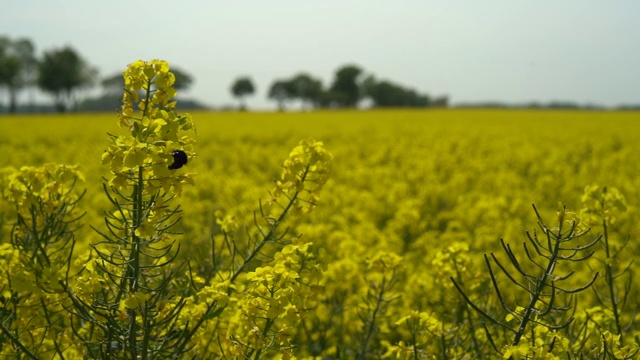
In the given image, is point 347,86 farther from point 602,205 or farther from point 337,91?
point 602,205

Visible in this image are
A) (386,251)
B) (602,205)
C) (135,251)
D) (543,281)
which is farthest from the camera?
(386,251)

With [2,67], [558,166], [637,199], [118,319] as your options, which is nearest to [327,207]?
[637,199]

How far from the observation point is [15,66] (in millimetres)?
56281

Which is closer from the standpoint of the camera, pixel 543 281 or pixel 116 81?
pixel 543 281

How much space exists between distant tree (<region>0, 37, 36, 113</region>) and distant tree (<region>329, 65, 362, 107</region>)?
32829 mm

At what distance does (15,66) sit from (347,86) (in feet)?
120

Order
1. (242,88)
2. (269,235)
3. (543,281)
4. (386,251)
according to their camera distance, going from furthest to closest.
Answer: (242,88) < (386,251) < (269,235) < (543,281)

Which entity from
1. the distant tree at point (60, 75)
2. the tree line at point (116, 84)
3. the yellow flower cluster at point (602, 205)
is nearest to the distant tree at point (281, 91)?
the tree line at point (116, 84)

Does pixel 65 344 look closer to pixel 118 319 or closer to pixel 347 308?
pixel 118 319

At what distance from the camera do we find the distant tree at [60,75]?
56562mm

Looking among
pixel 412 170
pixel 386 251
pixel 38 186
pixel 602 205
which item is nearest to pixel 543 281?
pixel 602 205

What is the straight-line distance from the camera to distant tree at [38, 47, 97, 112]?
186 ft

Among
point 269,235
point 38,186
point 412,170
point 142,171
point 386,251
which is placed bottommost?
point 412,170

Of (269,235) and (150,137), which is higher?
(150,137)
